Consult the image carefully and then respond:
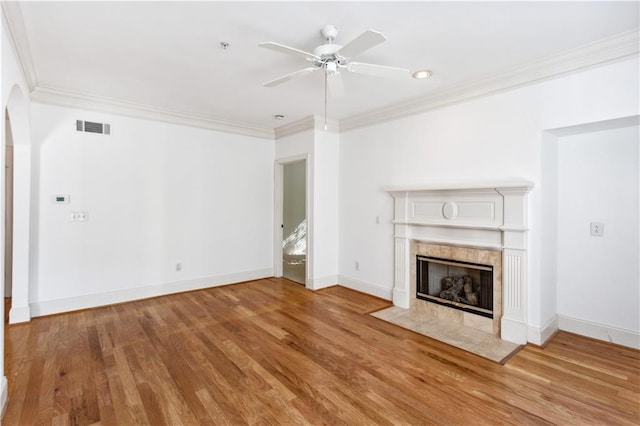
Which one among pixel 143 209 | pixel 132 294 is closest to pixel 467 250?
pixel 143 209

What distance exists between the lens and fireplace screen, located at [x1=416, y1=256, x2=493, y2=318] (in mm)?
3377

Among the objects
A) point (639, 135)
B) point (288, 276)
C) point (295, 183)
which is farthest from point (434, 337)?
point (295, 183)

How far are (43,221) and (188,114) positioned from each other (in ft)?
7.31

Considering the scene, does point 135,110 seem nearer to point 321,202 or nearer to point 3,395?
point 321,202

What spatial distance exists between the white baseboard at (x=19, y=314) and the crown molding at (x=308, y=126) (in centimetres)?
406

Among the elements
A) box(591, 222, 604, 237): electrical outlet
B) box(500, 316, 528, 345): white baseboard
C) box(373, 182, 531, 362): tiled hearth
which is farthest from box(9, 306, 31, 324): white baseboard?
box(591, 222, 604, 237): electrical outlet


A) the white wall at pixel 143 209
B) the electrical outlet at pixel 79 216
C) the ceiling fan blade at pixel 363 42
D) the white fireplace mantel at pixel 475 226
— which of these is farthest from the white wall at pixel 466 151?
the electrical outlet at pixel 79 216

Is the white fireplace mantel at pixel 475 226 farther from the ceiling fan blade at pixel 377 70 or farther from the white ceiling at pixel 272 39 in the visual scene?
the ceiling fan blade at pixel 377 70

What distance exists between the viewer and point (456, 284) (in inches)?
145

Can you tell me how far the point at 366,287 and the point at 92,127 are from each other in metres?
4.22

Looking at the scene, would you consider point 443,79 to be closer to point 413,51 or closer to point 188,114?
point 413,51

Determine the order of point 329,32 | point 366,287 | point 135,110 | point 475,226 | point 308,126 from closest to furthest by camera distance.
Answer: point 329,32
point 475,226
point 135,110
point 366,287
point 308,126

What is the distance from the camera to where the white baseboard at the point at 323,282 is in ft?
15.9

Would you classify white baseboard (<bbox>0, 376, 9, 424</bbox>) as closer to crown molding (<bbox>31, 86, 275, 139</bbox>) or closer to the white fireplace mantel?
crown molding (<bbox>31, 86, 275, 139</bbox>)
